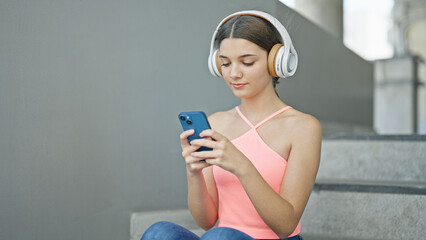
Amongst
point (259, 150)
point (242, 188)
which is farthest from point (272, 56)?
A: point (242, 188)

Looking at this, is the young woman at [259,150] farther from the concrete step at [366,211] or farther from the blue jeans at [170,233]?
the concrete step at [366,211]

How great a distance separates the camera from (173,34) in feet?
7.22

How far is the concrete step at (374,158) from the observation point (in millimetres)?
2514

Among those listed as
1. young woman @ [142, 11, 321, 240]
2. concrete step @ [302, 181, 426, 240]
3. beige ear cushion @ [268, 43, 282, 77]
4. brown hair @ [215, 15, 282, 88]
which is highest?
brown hair @ [215, 15, 282, 88]

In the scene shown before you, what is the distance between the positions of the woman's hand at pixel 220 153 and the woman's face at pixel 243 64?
0.84ft

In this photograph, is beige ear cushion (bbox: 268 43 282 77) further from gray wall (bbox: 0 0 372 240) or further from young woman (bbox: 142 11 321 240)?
gray wall (bbox: 0 0 372 240)

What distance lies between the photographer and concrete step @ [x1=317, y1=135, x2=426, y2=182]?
8.25 feet

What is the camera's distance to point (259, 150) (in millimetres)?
1409

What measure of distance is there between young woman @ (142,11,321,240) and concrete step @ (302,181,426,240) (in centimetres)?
93

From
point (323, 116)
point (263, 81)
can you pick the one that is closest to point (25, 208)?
point (263, 81)

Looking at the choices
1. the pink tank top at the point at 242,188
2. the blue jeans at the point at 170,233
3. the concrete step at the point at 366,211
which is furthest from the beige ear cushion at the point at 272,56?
the concrete step at the point at 366,211

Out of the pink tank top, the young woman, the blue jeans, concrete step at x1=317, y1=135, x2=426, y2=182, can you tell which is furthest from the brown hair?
concrete step at x1=317, y1=135, x2=426, y2=182

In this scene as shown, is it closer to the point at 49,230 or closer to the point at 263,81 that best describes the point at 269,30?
the point at 263,81

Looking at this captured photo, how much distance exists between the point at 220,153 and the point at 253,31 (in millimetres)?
424
